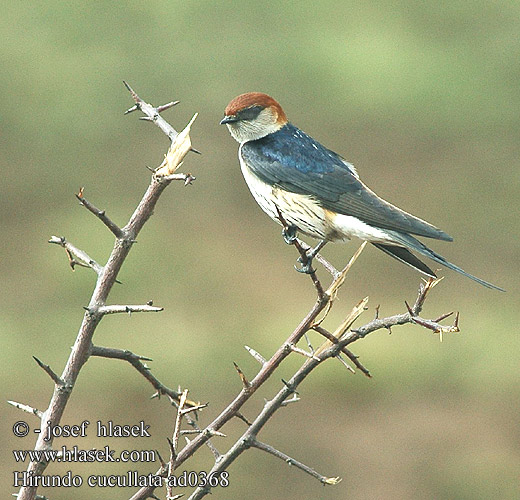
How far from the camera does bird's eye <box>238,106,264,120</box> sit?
4.56 m

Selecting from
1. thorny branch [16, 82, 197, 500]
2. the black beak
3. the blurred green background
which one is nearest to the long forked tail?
the black beak

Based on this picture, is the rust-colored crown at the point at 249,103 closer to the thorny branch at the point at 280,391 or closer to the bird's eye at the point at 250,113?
the bird's eye at the point at 250,113

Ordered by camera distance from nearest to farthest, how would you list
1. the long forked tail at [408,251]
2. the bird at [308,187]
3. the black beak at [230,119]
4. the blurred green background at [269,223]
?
the long forked tail at [408,251], the bird at [308,187], the black beak at [230,119], the blurred green background at [269,223]

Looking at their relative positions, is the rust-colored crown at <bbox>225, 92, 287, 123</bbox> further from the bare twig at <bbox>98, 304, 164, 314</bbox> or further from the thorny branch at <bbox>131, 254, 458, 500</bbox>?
the bare twig at <bbox>98, 304, 164, 314</bbox>

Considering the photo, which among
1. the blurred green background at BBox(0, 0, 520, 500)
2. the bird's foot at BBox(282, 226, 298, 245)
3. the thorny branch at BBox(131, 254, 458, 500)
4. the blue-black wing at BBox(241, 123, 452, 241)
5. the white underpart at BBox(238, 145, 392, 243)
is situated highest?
the blurred green background at BBox(0, 0, 520, 500)

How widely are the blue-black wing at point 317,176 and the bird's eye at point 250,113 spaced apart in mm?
160

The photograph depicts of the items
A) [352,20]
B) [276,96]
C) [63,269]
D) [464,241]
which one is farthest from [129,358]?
[352,20]

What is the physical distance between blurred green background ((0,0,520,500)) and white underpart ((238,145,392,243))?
3494mm

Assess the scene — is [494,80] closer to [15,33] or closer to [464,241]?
[464,241]

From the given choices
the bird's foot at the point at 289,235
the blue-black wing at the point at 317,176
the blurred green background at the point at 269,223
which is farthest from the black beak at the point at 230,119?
the blurred green background at the point at 269,223

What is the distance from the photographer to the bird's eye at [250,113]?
4.56 metres

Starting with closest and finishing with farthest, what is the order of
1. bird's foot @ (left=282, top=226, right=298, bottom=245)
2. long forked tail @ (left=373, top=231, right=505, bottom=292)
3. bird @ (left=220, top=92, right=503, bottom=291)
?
bird's foot @ (left=282, top=226, right=298, bottom=245) → long forked tail @ (left=373, top=231, right=505, bottom=292) → bird @ (left=220, top=92, right=503, bottom=291)

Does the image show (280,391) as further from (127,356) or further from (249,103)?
(249,103)

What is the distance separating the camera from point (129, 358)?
9.09ft
